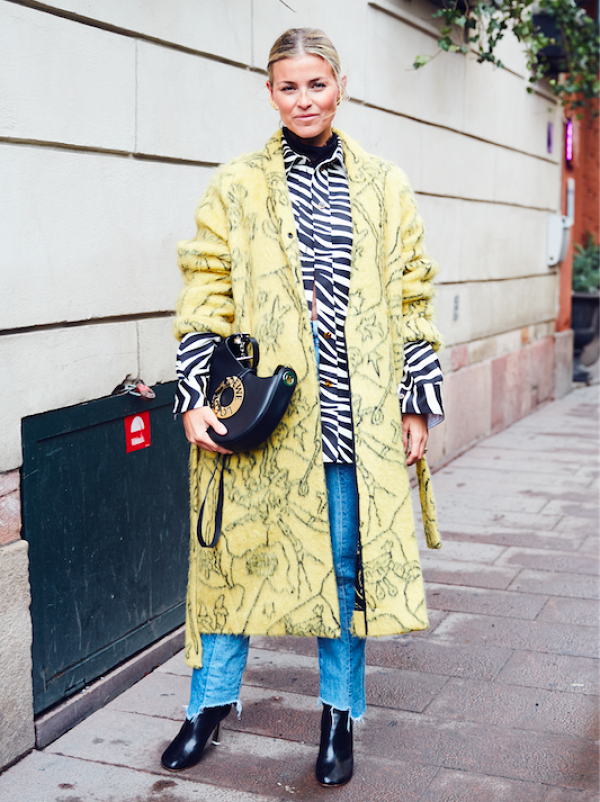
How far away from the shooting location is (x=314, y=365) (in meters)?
2.46

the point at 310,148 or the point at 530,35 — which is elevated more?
the point at 530,35

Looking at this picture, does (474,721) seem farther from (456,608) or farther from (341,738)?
(456,608)

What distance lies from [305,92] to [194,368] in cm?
75

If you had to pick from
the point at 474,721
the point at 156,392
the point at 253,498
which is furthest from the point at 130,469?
the point at 474,721

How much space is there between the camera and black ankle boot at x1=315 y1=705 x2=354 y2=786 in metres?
2.62

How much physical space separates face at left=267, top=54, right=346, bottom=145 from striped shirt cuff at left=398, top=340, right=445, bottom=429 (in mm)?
632

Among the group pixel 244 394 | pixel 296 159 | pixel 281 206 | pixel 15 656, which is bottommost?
pixel 15 656

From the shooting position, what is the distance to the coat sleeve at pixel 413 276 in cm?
259

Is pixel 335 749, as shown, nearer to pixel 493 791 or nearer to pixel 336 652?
pixel 336 652

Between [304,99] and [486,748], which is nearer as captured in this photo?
[304,99]

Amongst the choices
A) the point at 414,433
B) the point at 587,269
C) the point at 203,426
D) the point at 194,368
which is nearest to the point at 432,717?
the point at 414,433

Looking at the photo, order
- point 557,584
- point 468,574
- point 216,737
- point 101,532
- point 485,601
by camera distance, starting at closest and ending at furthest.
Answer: point 216,737 → point 101,532 → point 485,601 → point 557,584 → point 468,574

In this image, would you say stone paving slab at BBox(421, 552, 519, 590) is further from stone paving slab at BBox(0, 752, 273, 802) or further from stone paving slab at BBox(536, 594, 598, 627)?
stone paving slab at BBox(0, 752, 273, 802)

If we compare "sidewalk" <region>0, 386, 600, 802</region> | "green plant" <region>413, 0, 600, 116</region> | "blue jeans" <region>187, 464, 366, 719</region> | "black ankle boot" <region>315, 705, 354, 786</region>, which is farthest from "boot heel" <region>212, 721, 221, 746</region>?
"green plant" <region>413, 0, 600, 116</region>
